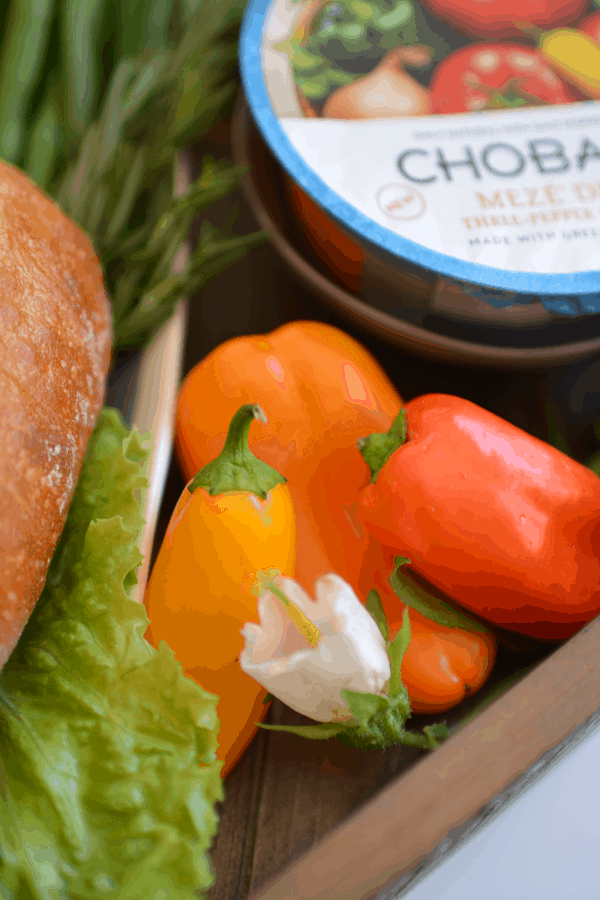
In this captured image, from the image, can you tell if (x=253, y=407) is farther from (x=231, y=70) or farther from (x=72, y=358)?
(x=231, y=70)

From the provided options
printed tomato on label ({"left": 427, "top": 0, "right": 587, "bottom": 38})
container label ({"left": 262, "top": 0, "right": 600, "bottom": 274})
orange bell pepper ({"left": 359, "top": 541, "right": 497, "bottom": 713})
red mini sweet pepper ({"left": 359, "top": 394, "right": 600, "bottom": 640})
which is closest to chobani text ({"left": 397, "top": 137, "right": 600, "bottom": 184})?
container label ({"left": 262, "top": 0, "right": 600, "bottom": 274})

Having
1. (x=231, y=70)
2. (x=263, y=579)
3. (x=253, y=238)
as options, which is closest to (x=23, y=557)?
(x=263, y=579)

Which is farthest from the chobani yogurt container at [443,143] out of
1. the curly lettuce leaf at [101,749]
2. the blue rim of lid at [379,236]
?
the curly lettuce leaf at [101,749]

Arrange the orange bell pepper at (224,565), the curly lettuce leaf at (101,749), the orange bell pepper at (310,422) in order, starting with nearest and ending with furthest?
the curly lettuce leaf at (101,749)
the orange bell pepper at (224,565)
the orange bell pepper at (310,422)

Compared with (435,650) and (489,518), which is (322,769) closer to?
(435,650)

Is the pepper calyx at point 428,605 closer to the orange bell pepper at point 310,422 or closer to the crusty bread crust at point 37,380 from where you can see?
the orange bell pepper at point 310,422

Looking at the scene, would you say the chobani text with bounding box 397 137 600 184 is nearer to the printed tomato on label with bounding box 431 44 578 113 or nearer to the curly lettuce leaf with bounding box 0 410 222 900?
the printed tomato on label with bounding box 431 44 578 113

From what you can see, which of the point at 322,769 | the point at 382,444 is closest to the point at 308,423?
the point at 382,444
